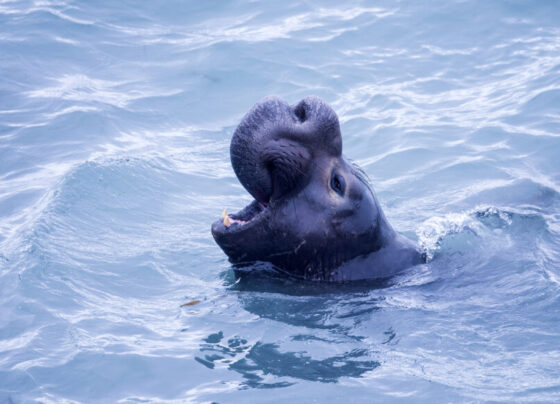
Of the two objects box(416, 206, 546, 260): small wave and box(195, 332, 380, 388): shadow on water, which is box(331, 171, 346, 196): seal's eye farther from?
box(416, 206, 546, 260): small wave

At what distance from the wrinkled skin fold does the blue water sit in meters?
0.21

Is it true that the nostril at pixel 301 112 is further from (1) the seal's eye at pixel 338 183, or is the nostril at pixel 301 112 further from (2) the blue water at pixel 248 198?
(2) the blue water at pixel 248 198

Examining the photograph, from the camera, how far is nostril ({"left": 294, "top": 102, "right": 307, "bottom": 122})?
5.22 meters

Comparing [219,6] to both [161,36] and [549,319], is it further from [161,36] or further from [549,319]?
[549,319]

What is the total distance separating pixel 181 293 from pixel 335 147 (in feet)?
5.33

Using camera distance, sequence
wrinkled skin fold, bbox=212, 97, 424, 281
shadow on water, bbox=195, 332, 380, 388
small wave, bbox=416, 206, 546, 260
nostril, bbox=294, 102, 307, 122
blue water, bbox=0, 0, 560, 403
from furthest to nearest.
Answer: small wave, bbox=416, 206, 546, 260, nostril, bbox=294, 102, 307, 122, wrinkled skin fold, bbox=212, 97, 424, 281, blue water, bbox=0, 0, 560, 403, shadow on water, bbox=195, 332, 380, 388

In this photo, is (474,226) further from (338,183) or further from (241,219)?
(241,219)

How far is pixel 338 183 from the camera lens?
531 centimetres

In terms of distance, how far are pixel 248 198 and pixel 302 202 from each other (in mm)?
2807

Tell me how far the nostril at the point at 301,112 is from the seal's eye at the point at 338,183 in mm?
431

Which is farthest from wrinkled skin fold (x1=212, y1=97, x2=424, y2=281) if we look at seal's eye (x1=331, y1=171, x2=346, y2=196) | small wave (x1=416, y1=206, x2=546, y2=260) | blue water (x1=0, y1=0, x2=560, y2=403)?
small wave (x1=416, y1=206, x2=546, y2=260)

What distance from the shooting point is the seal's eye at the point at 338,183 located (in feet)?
17.4

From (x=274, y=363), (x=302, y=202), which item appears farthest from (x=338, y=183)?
(x=274, y=363)

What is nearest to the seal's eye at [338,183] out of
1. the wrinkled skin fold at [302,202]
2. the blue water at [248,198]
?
the wrinkled skin fold at [302,202]
